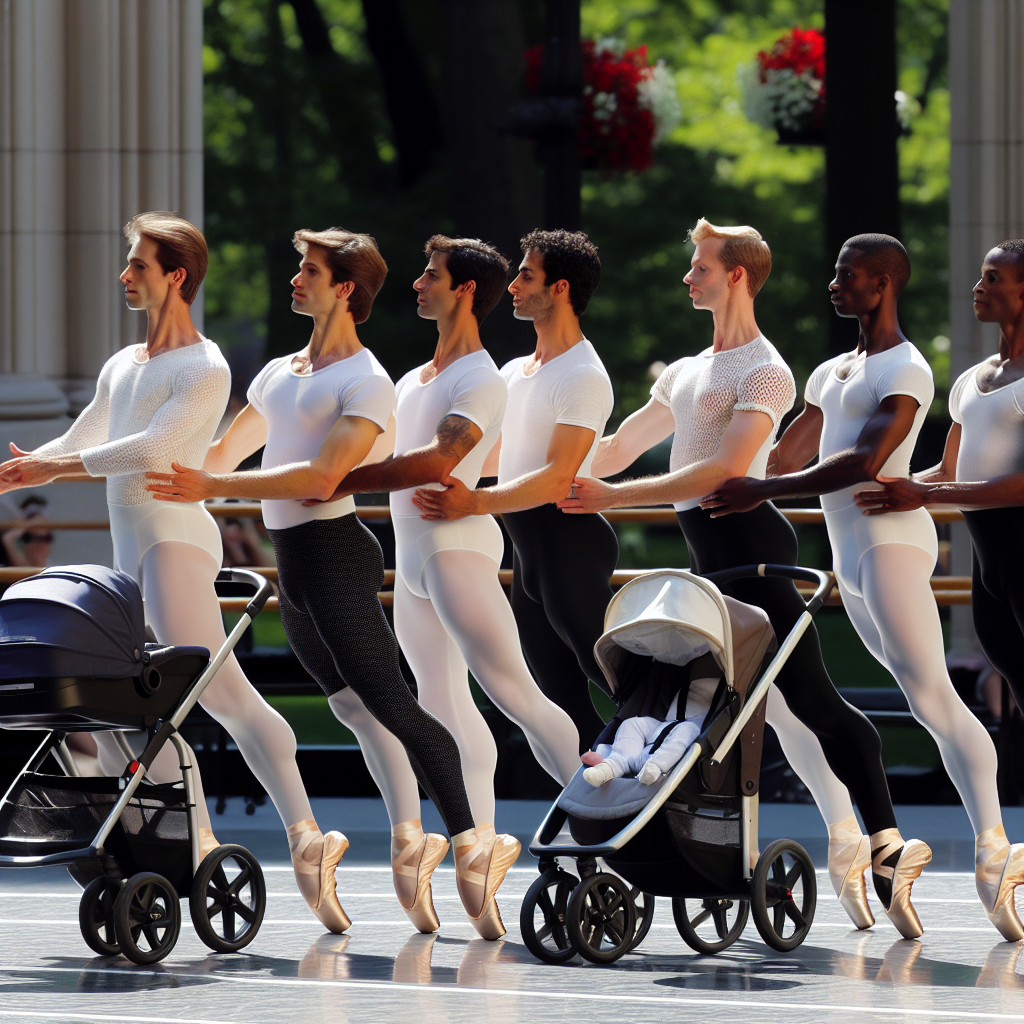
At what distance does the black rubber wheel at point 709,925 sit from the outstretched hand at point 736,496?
1.09 metres

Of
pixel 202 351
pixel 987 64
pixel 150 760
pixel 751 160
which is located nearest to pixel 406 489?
pixel 202 351

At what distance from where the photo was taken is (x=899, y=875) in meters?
6.12

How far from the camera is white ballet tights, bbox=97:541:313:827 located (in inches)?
241

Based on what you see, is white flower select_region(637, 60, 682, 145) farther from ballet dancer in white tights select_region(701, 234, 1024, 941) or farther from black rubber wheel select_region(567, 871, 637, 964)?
black rubber wheel select_region(567, 871, 637, 964)

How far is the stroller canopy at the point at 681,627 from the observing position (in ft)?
18.6

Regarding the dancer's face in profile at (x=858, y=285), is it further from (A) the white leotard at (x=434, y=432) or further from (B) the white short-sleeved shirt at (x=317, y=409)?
(B) the white short-sleeved shirt at (x=317, y=409)

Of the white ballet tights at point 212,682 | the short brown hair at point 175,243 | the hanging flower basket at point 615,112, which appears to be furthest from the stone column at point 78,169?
the white ballet tights at point 212,682

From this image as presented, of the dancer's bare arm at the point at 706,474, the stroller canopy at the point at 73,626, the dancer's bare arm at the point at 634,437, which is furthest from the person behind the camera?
the dancer's bare arm at the point at 634,437

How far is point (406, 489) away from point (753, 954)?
1.62m

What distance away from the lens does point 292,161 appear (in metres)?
17.5

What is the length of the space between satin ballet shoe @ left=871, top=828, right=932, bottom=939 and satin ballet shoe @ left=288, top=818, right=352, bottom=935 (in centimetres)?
152

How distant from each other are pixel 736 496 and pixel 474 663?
0.88 m

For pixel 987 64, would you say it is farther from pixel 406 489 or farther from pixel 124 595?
pixel 124 595

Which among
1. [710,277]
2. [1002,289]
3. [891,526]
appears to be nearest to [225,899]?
[891,526]
